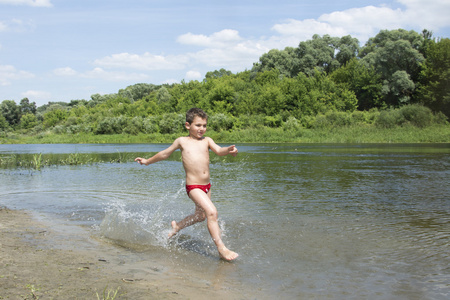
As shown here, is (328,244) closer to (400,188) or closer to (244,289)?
(244,289)

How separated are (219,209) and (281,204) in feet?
4.91

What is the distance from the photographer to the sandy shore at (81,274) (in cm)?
382

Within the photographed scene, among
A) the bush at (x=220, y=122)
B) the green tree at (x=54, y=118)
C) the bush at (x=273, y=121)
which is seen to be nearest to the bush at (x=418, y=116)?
the bush at (x=273, y=121)

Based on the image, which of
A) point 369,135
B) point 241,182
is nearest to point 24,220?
point 241,182

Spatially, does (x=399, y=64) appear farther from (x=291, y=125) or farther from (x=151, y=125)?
(x=151, y=125)

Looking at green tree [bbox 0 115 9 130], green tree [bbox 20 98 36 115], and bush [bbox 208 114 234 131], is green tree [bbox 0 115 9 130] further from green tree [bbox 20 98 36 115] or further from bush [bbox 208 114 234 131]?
bush [bbox 208 114 234 131]

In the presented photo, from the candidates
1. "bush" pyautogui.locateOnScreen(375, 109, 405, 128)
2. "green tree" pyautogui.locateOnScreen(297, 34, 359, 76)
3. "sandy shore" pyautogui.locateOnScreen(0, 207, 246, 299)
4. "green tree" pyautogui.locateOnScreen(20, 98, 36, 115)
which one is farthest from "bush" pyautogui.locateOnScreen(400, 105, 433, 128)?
"green tree" pyautogui.locateOnScreen(20, 98, 36, 115)

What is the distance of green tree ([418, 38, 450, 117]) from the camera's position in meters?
57.6

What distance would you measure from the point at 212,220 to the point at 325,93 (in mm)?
66547

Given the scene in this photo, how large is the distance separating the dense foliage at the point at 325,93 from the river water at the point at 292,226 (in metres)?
43.4

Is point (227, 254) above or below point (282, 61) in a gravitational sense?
below

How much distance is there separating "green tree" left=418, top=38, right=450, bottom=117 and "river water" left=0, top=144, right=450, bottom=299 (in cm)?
5000

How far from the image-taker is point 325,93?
2714 inches

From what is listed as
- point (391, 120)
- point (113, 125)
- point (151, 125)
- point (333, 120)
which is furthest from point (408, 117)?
point (113, 125)
